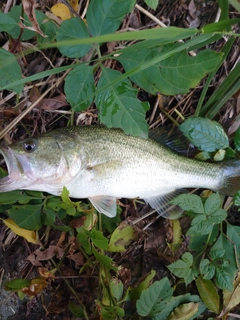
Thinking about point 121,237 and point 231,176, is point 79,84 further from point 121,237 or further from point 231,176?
point 231,176

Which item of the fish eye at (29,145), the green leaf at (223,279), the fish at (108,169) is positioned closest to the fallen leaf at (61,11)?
the fish at (108,169)

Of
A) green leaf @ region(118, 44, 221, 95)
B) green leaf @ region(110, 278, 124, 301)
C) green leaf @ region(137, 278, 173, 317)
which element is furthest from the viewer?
green leaf @ region(137, 278, 173, 317)

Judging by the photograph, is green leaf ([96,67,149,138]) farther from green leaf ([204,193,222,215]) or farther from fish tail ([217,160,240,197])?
fish tail ([217,160,240,197])

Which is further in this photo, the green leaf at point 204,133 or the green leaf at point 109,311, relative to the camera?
the green leaf at point 204,133

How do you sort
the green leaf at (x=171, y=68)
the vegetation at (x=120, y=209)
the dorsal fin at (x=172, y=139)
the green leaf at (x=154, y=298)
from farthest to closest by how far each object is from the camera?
1. the dorsal fin at (x=172, y=139)
2. the green leaf at (x=154, y=298)
3. the vegetation at (x=120, y=209)
4. the green leaf at (x=171, y=68)

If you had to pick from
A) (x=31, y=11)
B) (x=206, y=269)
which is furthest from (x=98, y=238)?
(x=31, y=11)

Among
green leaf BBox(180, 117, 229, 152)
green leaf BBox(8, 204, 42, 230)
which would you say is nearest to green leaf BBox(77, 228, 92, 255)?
green leaf BBox(8, 204, 42, 230)

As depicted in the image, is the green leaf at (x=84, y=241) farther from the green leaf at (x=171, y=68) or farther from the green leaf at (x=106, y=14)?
the green leaf at (x=106, y=14)
